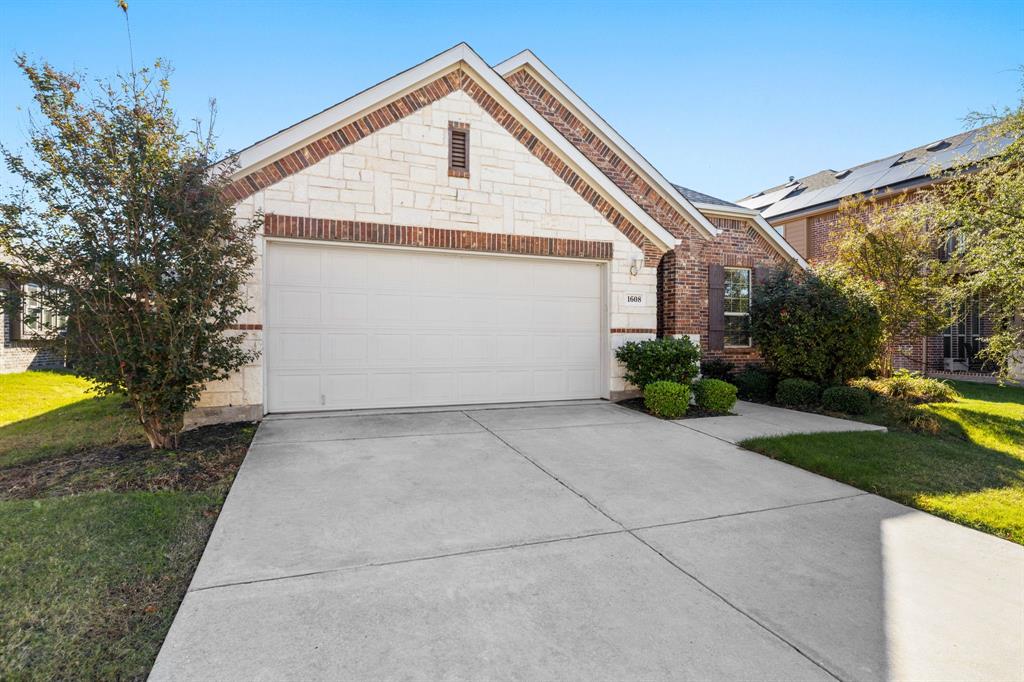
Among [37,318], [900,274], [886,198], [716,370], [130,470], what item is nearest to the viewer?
[130,470]

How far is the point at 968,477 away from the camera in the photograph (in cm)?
489

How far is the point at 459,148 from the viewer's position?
777 cm

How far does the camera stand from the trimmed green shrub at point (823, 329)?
28.5ft

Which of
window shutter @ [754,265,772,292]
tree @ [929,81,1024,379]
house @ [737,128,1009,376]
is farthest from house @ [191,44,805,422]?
house @ [737,128,1009,376]

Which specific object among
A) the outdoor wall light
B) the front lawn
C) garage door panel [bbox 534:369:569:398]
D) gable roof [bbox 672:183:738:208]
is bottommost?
the front lawn

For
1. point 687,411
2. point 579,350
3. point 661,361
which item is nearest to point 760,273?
point 661,361

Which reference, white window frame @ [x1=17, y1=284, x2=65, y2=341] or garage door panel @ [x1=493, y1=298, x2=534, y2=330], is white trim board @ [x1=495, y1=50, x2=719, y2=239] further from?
white window frame @ [x1=17, y1=284, x2=65, y2=341]

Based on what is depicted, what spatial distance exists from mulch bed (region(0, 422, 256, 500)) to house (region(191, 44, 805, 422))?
1.23 metres

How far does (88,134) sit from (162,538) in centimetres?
404

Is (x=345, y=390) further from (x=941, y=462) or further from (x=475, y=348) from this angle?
(x=941, y=462)

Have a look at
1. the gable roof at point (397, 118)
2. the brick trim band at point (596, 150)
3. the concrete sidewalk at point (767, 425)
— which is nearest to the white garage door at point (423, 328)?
the gable roof at point (397, 118)

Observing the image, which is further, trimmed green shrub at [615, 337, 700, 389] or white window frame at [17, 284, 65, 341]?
trimmed green shrub at [615, 337, 700, 389]

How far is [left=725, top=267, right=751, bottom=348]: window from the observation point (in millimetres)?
→ 11258

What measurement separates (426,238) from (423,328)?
1387 millimetres
